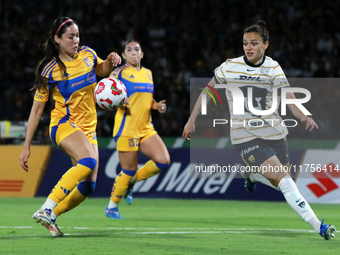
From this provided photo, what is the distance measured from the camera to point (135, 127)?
8.68 meters

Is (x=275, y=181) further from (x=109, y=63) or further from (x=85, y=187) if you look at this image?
(x=109, y=63)

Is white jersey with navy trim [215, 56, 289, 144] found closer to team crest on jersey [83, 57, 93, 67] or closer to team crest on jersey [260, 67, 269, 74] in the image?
team crest on jersey [260, 67, 269, 74]

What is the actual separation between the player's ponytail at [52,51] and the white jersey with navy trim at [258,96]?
5.94 feet

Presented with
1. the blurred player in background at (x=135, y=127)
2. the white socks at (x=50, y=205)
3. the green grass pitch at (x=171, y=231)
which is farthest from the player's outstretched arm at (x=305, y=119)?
the blurred player in background at (x=135, y=127)

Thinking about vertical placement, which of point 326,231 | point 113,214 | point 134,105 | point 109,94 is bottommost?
point 113,214

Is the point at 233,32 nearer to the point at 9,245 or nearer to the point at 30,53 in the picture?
the point at 30,53

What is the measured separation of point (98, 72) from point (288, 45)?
38.4 ft

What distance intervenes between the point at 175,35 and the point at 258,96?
1168cm

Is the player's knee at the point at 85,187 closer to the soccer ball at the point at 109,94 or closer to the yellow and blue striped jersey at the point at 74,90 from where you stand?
the yellow and blue striped jersey at the point at 74,90

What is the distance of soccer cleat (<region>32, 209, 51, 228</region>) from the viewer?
5.72m

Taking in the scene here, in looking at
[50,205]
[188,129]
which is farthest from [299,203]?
Result: [50,205]

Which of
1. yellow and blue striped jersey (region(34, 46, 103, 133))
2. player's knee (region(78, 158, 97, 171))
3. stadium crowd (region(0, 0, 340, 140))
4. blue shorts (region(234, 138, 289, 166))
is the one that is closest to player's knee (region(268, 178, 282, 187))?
blue shorts (region(234, 138, 289, 166))

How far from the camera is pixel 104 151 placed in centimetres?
1170

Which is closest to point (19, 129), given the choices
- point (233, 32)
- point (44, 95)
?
point (44, 95)
